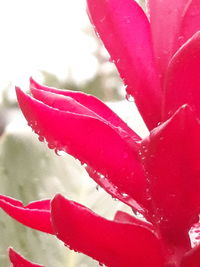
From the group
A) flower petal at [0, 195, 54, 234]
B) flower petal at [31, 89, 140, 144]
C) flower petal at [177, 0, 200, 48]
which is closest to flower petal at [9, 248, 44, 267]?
flower petal at [0, 195, 54, 234]

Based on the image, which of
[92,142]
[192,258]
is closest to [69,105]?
[92,142]

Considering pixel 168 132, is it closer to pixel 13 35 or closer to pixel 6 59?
pixel 6 59

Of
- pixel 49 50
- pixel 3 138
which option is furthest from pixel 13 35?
pixel 3 138

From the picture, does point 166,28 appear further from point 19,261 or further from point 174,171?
point 19,261

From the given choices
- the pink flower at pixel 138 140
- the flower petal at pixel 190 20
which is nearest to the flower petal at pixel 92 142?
the pink flower at pixel 138 140

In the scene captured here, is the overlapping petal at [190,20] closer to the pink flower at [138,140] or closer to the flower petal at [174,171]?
the pink flower at [138,140]
